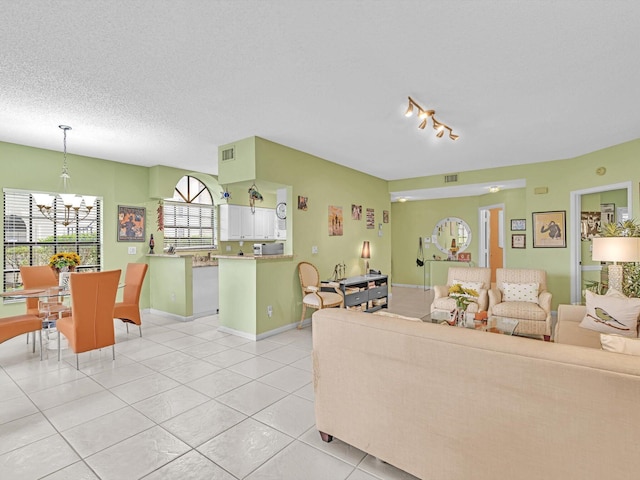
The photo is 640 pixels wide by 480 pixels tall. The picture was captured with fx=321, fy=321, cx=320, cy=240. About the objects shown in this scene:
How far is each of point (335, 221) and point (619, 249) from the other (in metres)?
3.76

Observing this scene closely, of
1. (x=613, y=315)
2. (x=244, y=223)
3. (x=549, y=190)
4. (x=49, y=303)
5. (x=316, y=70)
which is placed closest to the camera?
(x=316, y=70)

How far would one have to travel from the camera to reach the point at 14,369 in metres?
3.30

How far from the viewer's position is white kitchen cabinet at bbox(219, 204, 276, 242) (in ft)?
21.5

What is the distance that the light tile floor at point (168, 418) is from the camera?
1871mm

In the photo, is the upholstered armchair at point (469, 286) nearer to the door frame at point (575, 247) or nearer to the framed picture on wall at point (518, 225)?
the door frame at point (575, 247)

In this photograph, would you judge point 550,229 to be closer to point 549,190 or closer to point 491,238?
point 549,190

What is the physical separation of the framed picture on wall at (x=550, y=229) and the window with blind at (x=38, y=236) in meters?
7.55

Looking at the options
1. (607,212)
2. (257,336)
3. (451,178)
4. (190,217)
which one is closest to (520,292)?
(451,178)

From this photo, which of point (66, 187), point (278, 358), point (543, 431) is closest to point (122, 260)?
point (66, 187)

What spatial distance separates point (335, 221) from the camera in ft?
18.7

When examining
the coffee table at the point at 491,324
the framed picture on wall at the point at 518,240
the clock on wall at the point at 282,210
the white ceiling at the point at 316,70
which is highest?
the white ceiling at the point at 316,70

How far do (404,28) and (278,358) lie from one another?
327cm

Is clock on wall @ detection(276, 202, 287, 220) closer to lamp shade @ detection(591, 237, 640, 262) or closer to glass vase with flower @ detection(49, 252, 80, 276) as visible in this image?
glass vase with flower @ detection(49, 252, 80, 276)

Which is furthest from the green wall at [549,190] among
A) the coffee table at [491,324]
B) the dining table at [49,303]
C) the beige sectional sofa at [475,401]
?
the dining table at [49,303]
